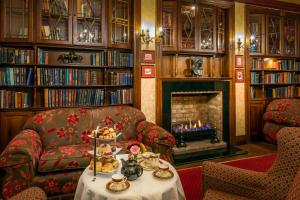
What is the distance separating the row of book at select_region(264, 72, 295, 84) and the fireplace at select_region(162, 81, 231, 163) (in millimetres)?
1345

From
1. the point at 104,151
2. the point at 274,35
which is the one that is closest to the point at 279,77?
the point at 274,35

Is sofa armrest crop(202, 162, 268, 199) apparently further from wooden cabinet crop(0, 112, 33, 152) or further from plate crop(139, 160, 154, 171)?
wooden cabinet crop(0, 112, 33, 152)

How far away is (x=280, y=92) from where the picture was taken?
497 centimetres

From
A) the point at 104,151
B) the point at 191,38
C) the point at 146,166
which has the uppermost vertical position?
the point at 191,38

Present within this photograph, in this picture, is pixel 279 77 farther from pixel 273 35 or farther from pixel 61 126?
pixel 61 126

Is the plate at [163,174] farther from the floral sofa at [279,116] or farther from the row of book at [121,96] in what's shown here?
the floral sofa at [279,116]

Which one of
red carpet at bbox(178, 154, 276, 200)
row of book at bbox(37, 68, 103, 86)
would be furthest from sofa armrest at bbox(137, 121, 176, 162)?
row of book at bbox(37, 68, 103, 86)

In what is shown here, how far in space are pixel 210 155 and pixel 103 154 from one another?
2572 mm

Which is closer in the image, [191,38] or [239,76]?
[191,38]

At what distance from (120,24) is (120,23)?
0.02m

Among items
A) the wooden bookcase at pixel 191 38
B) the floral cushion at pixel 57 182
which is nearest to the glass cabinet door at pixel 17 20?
the floral cushion at pixel 57 182

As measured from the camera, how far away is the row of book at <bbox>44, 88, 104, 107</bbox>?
3295 mm

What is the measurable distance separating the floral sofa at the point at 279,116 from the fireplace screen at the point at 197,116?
40.4 inches

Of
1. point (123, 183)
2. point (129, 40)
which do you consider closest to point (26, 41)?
point (129, 40)
